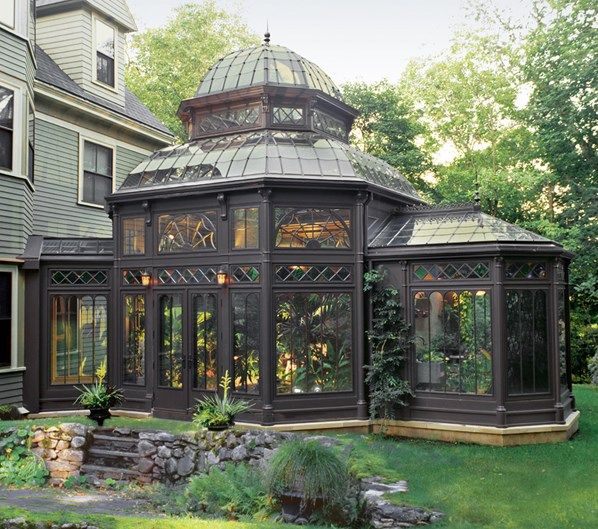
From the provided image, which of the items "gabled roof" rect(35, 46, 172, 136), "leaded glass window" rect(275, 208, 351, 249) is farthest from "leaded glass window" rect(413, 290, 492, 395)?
"gabled roof" rect(35, 46, 172, 136)

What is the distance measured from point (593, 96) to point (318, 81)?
822 centimetres

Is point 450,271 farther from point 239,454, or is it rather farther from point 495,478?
point 239,454

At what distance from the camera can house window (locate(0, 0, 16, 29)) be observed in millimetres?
10828

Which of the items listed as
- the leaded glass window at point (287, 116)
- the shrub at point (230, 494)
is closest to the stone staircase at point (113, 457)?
the shrub at point (230, 494)

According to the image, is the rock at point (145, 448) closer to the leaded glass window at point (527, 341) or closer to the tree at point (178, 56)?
the leaded glass window at point (527, 341)

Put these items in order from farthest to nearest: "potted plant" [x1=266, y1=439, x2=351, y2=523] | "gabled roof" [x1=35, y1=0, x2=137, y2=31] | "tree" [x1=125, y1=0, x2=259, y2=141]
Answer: "tree" [x1=125, y1=0, x2=259, y2=141], "gabled roof" [x1=35, y1=0, x2=137, y2=31], "potted plant" [x1=266, y1=439, x2=351, y2=523]

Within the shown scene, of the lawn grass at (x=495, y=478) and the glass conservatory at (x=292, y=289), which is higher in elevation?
the glass conservatory at (x=292, y=289)

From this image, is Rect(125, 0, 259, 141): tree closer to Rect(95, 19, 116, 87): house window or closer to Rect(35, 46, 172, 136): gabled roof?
Rect(35, 46, 172, 136): gabled roof

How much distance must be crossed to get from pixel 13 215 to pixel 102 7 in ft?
21.9

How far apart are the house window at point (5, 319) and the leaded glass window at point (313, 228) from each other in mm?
4998

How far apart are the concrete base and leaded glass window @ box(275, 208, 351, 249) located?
296cm

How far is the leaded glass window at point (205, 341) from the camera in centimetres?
1006

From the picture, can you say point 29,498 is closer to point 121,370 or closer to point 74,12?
point 121,370

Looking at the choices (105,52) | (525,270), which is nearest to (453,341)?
(525,270)
